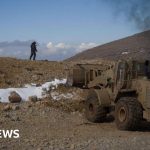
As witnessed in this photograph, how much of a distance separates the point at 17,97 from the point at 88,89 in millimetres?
2960

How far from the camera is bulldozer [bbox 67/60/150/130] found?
46.1 ft

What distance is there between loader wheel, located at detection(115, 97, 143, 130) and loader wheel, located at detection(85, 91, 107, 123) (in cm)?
155

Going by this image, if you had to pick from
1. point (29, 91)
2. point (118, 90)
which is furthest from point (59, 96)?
point (118, 90)

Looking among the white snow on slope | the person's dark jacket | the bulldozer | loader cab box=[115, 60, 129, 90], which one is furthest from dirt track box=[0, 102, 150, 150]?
the person's dark jacket

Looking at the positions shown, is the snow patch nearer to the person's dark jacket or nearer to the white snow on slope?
the white snow on slope

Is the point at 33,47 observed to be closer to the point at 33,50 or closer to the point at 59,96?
the point at 33,50

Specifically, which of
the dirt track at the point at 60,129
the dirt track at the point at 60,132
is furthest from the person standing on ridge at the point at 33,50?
the dirt track at the point at 60,132

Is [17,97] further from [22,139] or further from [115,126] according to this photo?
[22,139]

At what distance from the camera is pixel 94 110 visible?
16.2m

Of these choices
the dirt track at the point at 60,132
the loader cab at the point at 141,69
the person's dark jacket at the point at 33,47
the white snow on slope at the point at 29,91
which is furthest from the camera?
the person's dark jacket at the point at 33,47

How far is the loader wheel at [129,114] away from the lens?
45.7 ft

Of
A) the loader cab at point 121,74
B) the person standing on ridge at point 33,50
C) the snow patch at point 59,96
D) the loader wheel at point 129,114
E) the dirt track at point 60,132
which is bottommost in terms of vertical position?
the dirt track at point 60,132

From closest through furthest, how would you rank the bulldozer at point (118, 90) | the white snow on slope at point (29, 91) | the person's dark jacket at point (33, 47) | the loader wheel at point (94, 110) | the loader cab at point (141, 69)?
the bulldozer at point (118, 90) < the loader cab at point (141, 69) < the loader wheel at point (94, 110) < the white snow on slope at point (29, 91) < the person's dark jacket at point (33, 47)

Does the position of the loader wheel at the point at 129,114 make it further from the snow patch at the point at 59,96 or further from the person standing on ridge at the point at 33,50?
the person standing on ridge at the point at 33,50
